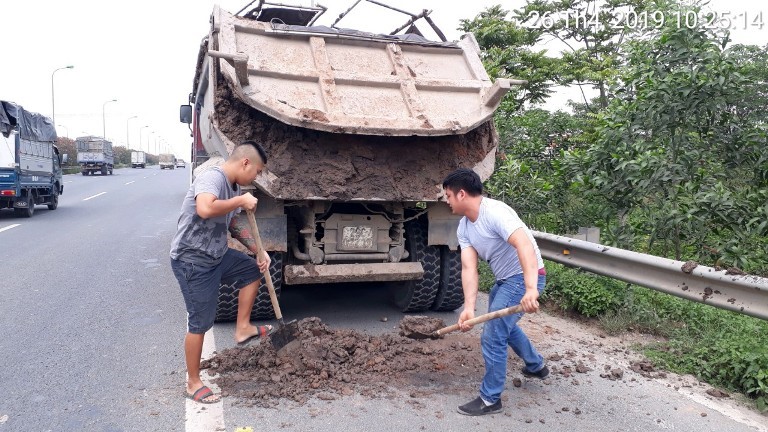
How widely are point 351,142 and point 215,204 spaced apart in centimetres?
157

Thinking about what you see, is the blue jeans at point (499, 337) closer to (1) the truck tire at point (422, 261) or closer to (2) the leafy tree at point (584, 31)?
(1) the truck tire at point (422, 261)

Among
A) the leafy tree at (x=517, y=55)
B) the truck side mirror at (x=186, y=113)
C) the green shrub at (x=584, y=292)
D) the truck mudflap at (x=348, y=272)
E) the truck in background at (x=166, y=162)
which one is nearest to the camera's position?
the truck mudflap at (x=348, y=272)

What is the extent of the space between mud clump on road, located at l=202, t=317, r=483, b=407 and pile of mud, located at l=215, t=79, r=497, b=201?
→ 3.41ft

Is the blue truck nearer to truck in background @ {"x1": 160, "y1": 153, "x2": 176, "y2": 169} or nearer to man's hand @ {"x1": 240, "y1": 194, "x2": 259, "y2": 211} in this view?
man's hand @ {"x1": 240, "y1": 194, "x2": 259, "y2": 211}

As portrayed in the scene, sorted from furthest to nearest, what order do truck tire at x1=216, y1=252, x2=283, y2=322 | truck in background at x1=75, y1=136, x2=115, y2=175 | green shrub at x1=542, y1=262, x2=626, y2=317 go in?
1. truck in background at x1=75, y1=136, x2=115, y2=175
2. green shrub at x1=542, y1=262, x2=626, y2=317
3. truck tire at x1=216, y1=252, x2=283, y2=322

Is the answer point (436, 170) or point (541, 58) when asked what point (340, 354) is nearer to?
point (436, 170)

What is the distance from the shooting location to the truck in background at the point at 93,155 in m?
41.5

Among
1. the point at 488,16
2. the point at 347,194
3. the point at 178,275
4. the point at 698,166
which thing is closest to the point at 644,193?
the point at 698,166

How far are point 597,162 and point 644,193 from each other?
645mm

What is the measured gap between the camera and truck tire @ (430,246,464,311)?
5527 mm

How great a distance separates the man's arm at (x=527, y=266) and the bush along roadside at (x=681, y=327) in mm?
1577

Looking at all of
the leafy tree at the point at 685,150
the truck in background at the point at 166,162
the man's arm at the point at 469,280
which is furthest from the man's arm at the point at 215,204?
the truck in background at the point at 166,162

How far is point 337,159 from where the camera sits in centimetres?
477

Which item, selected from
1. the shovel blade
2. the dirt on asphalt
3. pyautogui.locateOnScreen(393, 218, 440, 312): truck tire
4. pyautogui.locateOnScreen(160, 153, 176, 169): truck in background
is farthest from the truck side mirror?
pyautogui.locateOnScreen(160, 153, 176, 169): truck in background
